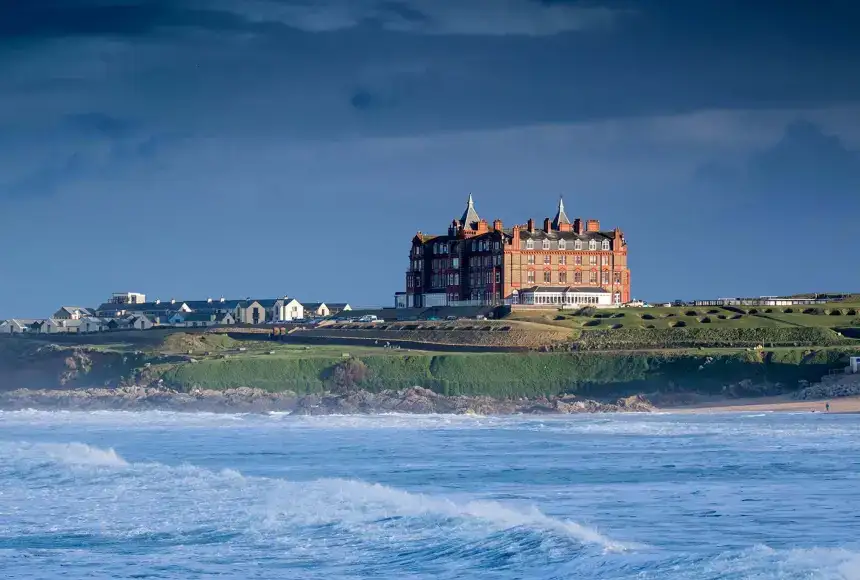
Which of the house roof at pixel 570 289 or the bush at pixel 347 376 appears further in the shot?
the house roof at pixel 570 289

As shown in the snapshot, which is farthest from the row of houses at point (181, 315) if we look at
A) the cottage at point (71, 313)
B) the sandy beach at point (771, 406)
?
the sandy beach at point (771, 406)

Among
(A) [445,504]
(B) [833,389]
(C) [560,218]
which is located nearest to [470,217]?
(C) [560,218]

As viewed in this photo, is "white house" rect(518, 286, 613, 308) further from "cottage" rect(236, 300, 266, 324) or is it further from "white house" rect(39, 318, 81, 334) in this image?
"white house" rect(39, 318, 81, 334)

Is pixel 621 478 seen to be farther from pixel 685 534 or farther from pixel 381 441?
pixel 381 441

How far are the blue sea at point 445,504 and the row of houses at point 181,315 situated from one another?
61675 mm

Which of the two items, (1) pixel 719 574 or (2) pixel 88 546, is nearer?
(1) pixel 719 574

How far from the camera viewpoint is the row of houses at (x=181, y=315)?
360 ft

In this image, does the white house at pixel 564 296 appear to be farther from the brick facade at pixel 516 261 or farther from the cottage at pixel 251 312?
the cottage at pixel 251 312

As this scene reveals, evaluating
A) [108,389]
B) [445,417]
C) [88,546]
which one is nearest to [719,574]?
[88,546]

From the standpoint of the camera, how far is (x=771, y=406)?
56219 mm

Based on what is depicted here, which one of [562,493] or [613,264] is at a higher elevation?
[613,264]

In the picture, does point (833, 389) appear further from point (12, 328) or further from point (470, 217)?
point (12, 328)

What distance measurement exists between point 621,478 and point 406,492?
19.7ft

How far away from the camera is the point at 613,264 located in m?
98.2
